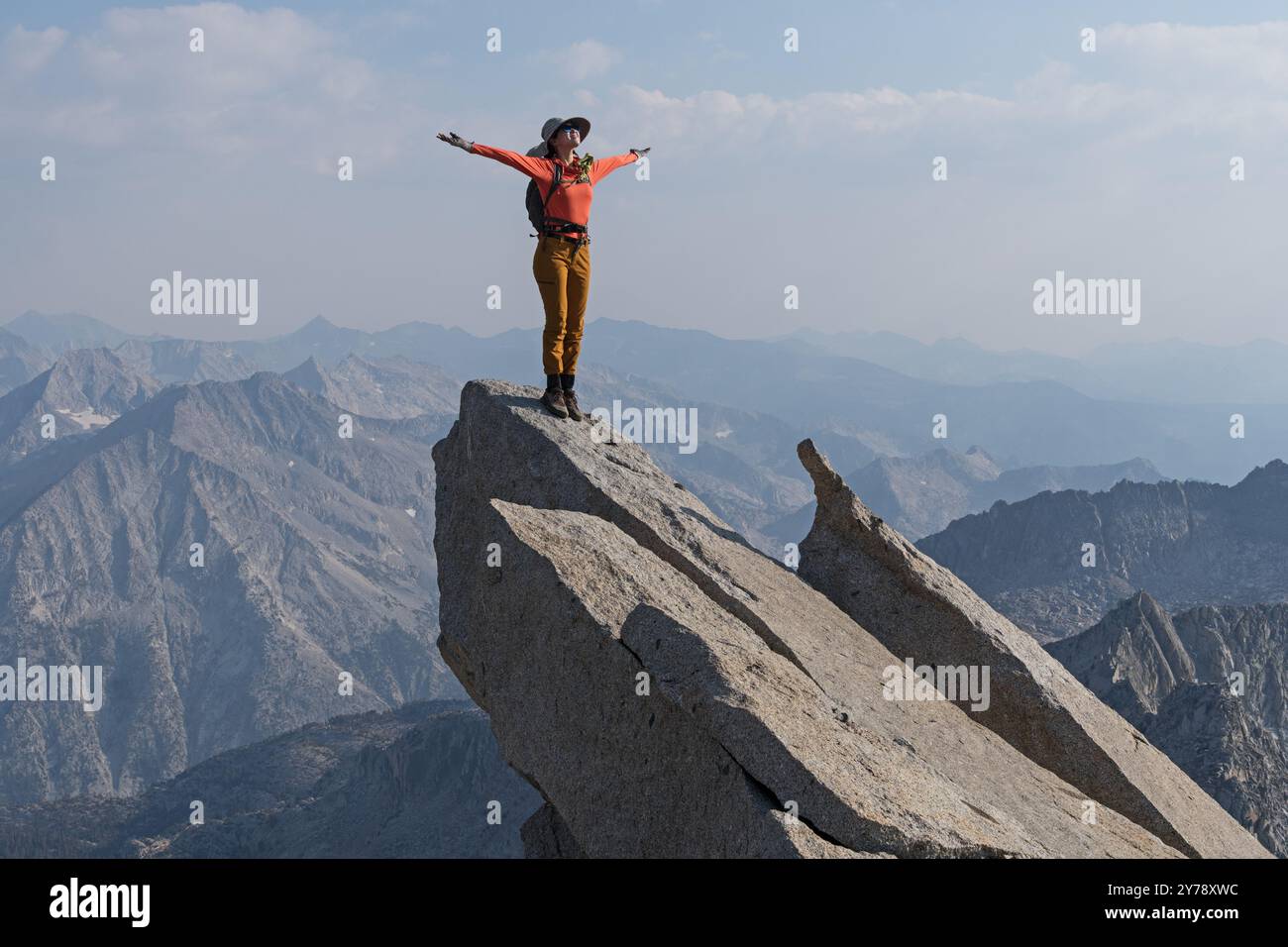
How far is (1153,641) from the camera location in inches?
6029

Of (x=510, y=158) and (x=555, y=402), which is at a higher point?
(x=510, y=158)

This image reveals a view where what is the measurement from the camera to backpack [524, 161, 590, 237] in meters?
19.0

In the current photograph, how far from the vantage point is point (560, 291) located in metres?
19.5

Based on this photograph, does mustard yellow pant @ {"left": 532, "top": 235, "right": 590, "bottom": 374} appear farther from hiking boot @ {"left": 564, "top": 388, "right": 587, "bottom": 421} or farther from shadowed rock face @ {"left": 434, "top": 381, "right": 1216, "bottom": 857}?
shadowed rock face @ {"left": 434, "top": 381, "right": 1216, "bottom": 857}

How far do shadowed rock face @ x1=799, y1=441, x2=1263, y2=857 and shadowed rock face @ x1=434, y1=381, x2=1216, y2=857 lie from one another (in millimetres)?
666

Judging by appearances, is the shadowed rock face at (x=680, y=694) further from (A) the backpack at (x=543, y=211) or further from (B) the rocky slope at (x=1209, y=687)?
(B) the rocky slope at (x=1209, y=687)

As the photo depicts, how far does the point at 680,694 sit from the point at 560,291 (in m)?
9.11

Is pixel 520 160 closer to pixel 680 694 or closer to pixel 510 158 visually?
pixel 510 158

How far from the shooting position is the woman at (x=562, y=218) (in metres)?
19.0

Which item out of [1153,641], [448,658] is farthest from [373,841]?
[448,658]

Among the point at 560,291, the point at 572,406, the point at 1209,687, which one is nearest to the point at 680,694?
the point at 560,291

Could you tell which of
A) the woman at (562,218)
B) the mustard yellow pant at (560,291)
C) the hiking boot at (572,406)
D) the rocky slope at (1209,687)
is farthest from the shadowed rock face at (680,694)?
the rocky slope at (1209,687)
